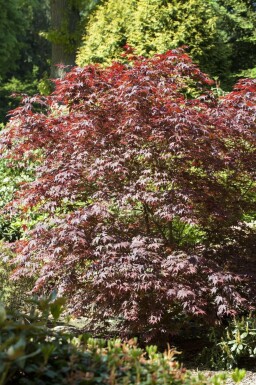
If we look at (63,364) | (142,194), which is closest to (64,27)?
(142,194)

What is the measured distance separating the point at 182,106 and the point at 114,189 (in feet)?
3.42

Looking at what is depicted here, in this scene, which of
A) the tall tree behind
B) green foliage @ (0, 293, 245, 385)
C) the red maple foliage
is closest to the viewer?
green foliage @ (0, 293, 245, 385)

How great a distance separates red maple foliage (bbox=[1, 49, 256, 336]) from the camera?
477 centimetres

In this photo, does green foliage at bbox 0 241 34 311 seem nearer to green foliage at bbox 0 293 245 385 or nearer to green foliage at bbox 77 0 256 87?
green foliage at bbox 0 293 245 385

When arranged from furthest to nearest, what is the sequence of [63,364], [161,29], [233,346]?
[161,29], [233,346], [63,364]

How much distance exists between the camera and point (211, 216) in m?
5.23

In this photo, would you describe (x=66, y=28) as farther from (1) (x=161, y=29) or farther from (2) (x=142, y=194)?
(2) (x=142, y=194)

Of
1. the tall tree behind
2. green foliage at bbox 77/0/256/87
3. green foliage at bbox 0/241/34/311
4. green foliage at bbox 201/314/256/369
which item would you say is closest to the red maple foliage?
green foliage at bbox 201/314/256/369

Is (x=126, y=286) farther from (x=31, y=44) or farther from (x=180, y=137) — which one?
(x=31, y=44)

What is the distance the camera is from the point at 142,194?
193 inches

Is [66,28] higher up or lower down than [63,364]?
higher up

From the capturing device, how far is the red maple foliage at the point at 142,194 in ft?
15.7

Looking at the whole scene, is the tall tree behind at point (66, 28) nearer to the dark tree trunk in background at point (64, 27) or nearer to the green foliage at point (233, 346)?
the dark tree trunk in background at point (64, 27)

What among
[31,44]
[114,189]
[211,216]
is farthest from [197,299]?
[31,44]
